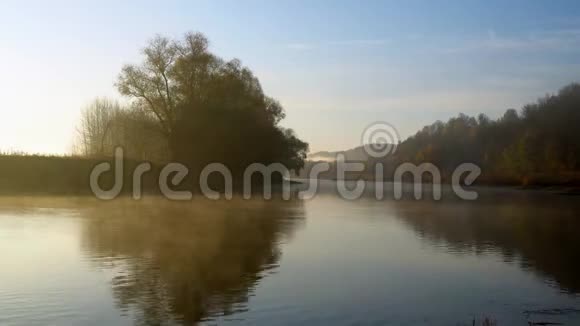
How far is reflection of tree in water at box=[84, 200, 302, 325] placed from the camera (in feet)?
38.6

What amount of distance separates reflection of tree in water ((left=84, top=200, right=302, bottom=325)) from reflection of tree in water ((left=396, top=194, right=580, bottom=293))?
268 inches

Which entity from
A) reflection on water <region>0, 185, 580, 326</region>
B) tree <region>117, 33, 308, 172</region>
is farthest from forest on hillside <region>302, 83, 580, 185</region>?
reflection on water <region>0, 185, 580, 326</region>

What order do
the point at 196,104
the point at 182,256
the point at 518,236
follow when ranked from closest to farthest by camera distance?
the point at 182,256 → the point at 518,236 → the point at 196,104

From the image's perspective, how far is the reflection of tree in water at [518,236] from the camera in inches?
705

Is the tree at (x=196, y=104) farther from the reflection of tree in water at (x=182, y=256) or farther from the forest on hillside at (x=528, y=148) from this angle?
the forest on hillside at (x=528, y=148)

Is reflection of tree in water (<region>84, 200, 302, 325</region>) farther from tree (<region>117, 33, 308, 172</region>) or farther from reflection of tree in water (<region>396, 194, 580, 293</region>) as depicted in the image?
tree (<region>117, 33, 308, 172</region>)

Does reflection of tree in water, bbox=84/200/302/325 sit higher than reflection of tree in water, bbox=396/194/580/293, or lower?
higher

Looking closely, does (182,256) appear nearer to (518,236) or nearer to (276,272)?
(276,272)

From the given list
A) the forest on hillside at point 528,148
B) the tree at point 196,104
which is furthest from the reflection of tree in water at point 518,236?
the forest on hillside at point 528,148

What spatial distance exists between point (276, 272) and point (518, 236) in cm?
1409

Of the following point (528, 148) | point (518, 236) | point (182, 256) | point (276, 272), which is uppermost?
point (528, 148)

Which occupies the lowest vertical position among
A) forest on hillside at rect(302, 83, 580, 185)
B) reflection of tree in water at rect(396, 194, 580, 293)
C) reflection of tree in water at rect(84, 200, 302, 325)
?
reflection of tree in water at rect(396, 194, 580, 293)

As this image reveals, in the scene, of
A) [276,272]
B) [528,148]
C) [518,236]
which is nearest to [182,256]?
[276,272]

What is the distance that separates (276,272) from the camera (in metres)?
15.7
